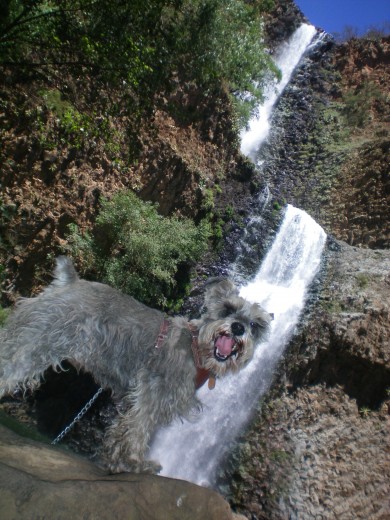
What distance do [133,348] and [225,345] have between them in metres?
1.04

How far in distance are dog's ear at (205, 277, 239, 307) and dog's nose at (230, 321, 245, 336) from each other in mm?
369

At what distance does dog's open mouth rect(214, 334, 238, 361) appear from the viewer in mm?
3858

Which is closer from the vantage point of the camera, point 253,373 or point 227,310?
point 227,310

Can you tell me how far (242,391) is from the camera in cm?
810

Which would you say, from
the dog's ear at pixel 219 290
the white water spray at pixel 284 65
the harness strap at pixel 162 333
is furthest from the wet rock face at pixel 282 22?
the harness strap at pixel 162 333

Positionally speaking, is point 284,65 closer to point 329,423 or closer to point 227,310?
point 329,423

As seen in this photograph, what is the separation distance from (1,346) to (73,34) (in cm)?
445

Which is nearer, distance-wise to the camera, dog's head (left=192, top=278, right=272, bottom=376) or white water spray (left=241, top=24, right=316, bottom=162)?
dog's head (left=192, top=278, right=272, bottom=376)

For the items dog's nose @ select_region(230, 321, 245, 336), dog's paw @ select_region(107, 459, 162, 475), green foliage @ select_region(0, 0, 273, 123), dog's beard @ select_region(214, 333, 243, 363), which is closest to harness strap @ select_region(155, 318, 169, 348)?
dog's beard @ select_region(214, 333, 243, 363)

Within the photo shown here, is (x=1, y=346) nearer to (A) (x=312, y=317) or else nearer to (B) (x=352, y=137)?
(A) (x=312, y=317)

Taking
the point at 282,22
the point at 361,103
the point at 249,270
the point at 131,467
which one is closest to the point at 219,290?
the point at 131,467

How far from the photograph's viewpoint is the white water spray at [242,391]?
7.15 meters

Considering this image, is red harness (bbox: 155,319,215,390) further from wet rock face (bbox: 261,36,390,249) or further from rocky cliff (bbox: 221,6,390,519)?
wet rock face (bbox: 261,36,390,249)

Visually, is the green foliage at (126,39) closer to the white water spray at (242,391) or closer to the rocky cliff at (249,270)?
the rocky cliff at (249,270)
